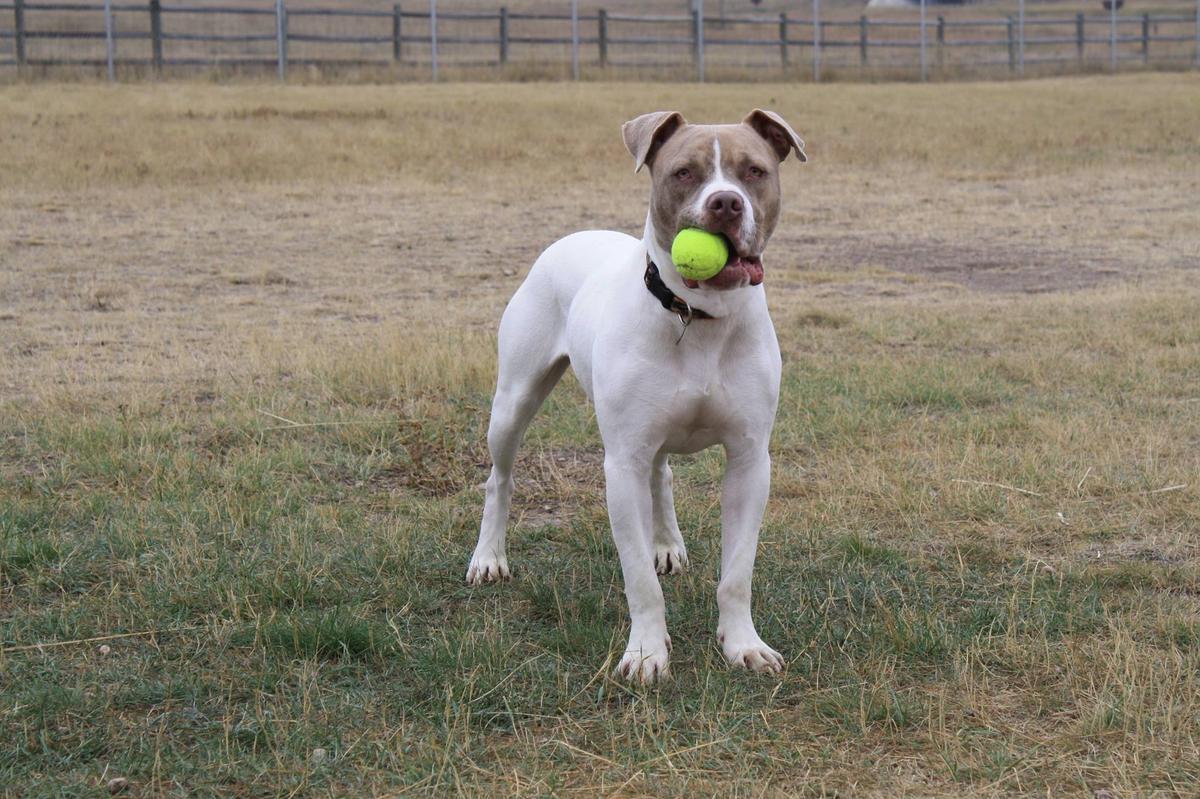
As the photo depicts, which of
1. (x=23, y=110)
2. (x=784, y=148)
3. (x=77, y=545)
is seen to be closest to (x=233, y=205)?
(x=23, y=110)

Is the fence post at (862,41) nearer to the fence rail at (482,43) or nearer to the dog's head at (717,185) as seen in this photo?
the fence rail at (482,43)

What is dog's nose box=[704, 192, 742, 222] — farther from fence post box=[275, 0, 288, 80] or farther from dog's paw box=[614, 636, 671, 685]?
fence post box=[275, 0, 288, 80]

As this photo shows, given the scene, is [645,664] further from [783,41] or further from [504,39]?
[783,41]

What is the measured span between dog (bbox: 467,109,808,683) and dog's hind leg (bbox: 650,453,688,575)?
2.26ft

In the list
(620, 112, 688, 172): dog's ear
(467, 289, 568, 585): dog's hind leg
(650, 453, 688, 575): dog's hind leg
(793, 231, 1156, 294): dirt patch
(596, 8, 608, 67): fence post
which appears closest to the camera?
(620, 112, 688, 172): dog's ear

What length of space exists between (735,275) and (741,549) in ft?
2.69

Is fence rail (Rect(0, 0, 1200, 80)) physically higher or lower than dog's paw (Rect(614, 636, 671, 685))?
higher

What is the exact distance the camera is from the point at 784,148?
14.1 feet

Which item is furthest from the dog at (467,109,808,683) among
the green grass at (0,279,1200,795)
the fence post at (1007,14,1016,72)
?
the fence post at (1007,14,1016,72)

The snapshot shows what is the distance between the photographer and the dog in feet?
12.6

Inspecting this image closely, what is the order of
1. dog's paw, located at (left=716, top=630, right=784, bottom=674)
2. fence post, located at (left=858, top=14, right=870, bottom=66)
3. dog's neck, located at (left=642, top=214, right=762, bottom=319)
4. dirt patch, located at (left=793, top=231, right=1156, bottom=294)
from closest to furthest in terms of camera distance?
1. dog's neck, located at (left=642, top=214, right=762, bottom=319)
2. dog's paw, located at (left=716, top=630, right=784, bottom=674)
3. dirt patch, located at (left=793, top=231, right=1156, bottom=294)
4. fence post, located at (left=858, top=14, right=870, bottom=66)

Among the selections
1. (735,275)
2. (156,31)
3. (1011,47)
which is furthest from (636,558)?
(1011,47)

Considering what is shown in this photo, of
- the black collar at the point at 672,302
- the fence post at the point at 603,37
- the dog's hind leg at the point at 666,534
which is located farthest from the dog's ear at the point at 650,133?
the fence post at the point at 603,37

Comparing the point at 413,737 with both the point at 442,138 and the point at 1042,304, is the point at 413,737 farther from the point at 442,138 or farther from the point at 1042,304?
the point at 442,138
